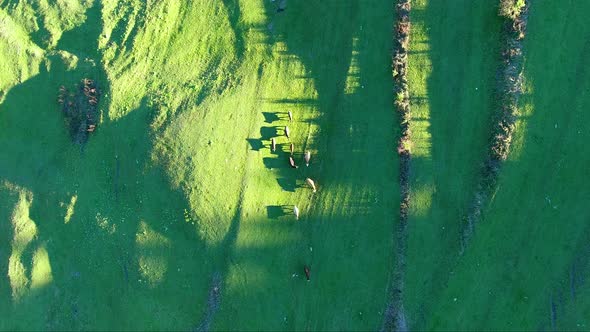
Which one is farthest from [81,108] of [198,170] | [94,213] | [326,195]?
[326,195]

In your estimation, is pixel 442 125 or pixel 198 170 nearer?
pixel 442 125

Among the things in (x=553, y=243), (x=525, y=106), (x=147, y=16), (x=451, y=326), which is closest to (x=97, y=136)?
(x=147, y=16)

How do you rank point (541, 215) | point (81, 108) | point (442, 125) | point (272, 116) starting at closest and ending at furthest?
point (541, 215)
point (442, 125)
point (272, 116)
point (81, 108)

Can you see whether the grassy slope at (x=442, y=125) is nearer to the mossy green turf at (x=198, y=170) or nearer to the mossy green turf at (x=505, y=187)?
the mossy green turf at (x=505, y=187)

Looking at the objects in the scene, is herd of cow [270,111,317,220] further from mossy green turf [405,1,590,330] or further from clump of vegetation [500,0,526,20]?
clump of vegetation [500,0,526,20]

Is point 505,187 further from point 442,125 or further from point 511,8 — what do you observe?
point 511,8

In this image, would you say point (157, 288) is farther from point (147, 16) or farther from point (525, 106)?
point (525, 106)

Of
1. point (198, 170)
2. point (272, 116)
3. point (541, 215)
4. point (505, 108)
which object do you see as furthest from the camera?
Answer: point (272, 116)
